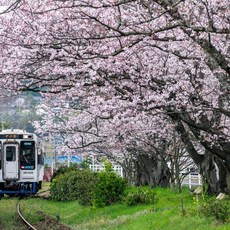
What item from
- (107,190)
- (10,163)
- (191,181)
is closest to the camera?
(107,190)

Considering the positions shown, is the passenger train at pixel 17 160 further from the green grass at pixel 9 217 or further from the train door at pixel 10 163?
the green grass at pixel 9 217

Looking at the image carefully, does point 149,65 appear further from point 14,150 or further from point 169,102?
point 14,150

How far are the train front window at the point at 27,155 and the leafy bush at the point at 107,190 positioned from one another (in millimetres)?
7446

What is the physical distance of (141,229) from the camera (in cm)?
1188

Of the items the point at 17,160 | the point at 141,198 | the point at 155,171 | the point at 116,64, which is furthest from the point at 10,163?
the point at 116,64

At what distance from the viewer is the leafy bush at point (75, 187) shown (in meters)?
21.3

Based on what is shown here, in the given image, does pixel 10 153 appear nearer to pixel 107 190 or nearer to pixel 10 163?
pixel 10 163

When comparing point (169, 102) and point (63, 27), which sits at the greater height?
point (63, 27)

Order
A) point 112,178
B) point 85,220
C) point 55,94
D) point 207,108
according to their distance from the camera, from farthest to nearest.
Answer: point 112,178 < point 85,220 < point 55,94 < point 207,108

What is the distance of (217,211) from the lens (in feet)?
35.7

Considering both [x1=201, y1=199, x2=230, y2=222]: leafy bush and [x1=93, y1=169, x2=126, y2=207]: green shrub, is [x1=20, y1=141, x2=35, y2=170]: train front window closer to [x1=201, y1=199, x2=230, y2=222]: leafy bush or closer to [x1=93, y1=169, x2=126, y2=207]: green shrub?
[x1=93, y1=169, x2=126, y2=207]: green shrub

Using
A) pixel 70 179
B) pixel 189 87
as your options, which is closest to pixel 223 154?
pixel 189 87

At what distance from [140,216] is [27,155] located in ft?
41.1

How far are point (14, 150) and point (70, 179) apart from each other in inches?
108
